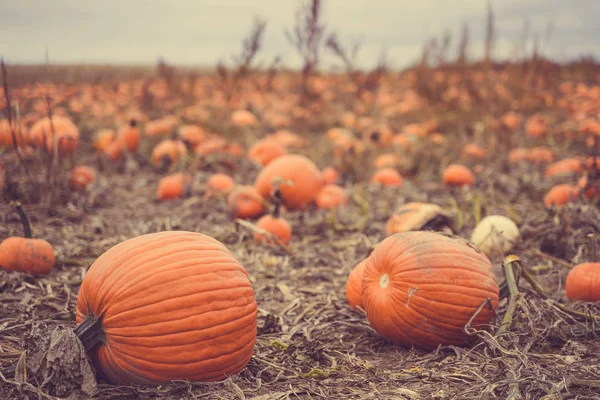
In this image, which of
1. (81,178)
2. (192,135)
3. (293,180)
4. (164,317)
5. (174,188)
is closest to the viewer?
(164,317)

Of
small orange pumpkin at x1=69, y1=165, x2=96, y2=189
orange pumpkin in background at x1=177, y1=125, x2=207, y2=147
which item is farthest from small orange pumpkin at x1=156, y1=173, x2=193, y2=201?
orange pumpkin in background at x1=177, y1=125, x2=207, y2=147

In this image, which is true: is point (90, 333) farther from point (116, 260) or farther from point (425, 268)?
point (425, 268)

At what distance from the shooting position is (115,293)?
2.25 m

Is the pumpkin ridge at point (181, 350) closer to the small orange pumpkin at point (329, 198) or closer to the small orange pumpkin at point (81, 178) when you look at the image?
the small orange pumpkin at point (329, 198)

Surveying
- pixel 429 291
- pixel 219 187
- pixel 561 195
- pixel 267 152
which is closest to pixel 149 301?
pixel 429 291

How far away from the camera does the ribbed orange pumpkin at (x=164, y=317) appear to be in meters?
2.20

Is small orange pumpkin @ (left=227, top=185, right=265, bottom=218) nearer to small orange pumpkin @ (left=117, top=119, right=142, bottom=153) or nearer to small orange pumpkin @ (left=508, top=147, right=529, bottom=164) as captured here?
small orange pumpkin @ (left=117, top=119, right=142, bottom=153)

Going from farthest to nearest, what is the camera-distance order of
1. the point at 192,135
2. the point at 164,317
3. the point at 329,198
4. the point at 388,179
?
the point at 192,135, the point at 388,179, the point at 329,198, the point at 164,317

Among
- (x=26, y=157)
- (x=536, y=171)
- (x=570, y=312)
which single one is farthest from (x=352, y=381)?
(x=536, y=171)

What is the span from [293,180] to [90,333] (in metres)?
3.21

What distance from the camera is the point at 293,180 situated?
5.27m

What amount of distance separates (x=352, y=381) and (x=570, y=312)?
1.36m

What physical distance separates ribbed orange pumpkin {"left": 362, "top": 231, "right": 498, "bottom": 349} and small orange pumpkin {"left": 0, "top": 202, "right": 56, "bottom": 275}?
1.99 metres

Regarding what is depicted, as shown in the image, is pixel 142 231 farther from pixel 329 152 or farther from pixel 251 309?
pixel 329 152
